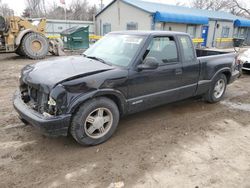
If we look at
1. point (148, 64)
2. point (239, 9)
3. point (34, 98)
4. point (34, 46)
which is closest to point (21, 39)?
point (34, 46)

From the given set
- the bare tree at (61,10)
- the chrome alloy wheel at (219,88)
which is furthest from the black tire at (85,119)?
the bare tree at (61,10)

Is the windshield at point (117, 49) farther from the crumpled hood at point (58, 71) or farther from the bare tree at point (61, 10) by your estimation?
the bare tree at point (61, 10)

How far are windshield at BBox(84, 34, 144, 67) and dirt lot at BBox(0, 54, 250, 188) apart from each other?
130 cm

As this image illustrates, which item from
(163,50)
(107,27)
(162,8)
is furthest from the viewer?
(107,27)

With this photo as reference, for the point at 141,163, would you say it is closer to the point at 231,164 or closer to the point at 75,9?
the point at 231,164

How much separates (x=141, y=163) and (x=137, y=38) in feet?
7.09

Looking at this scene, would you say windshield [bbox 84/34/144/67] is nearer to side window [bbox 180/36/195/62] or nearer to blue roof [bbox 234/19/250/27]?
side window [bbox 180/36/195/62]

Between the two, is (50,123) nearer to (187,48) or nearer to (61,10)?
(187,48)

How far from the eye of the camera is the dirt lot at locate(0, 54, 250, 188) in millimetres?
2711

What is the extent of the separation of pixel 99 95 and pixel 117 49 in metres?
1.15

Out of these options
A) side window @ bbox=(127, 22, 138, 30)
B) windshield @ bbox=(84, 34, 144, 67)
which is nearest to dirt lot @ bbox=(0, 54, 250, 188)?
windshield @ bbox=(84, 34, 144, 67)

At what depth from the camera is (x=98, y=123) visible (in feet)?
11.0

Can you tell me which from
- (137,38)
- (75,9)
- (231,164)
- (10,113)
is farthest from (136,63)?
(75,9)

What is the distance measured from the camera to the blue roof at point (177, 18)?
1658 centimetres
